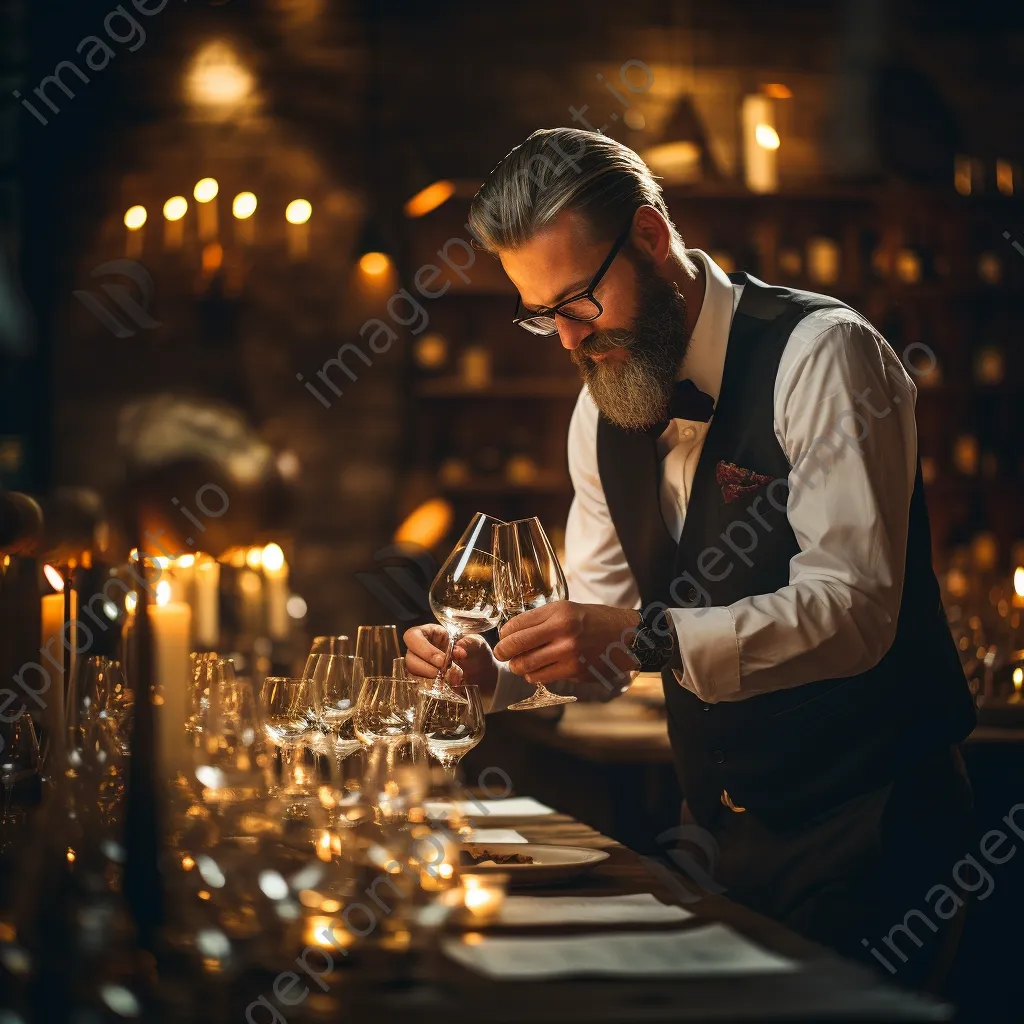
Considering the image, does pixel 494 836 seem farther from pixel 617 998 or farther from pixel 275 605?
pixel 275 605

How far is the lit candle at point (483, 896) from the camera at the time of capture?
139 cm

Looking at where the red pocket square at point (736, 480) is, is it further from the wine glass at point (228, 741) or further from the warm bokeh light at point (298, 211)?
the warm bokeh light at point (298, 211)

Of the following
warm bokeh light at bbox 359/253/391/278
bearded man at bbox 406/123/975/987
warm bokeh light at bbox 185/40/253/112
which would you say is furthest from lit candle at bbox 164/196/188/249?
bearded man at bbox 406/123/975/987

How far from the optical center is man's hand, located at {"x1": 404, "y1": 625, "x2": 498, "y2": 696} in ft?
6.77

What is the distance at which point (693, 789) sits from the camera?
7.38 feet

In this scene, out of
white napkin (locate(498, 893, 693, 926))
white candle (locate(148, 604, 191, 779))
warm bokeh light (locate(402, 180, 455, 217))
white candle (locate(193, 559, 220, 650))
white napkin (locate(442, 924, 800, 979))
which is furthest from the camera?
warm bokeh light (locate(402, 180, 455, 217))

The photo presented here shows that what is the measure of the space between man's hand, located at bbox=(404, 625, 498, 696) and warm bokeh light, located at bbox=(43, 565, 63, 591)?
0.54m

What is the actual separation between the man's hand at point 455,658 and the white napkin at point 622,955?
794mm

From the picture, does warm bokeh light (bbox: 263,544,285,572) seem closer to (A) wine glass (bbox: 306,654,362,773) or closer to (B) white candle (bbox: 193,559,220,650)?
(B) white candle (bbox: 193,559,220,650)

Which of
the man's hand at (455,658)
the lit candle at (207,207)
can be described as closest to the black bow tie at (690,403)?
the man's hand at (455,658)

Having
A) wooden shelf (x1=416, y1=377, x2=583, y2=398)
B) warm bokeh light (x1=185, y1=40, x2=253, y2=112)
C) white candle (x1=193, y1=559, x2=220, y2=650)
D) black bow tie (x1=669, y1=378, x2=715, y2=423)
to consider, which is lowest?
white candle (x1=193, y1=559, x2=220, y2=650)

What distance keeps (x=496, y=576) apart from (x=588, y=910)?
64 centimetres

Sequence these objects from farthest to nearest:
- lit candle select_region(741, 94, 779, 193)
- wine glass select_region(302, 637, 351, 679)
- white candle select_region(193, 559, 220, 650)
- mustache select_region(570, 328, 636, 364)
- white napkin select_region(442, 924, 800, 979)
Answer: lit candle select_region(741, 94, 779, 193), white candle select_region(193, 559, 220, 650), mustache select_region(570, 328, 636, 364), wine glass select_region(302, 637, 351, 679), white napkin select_region(442, 924, 800, 979)

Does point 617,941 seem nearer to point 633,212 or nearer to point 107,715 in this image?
point 107,715
